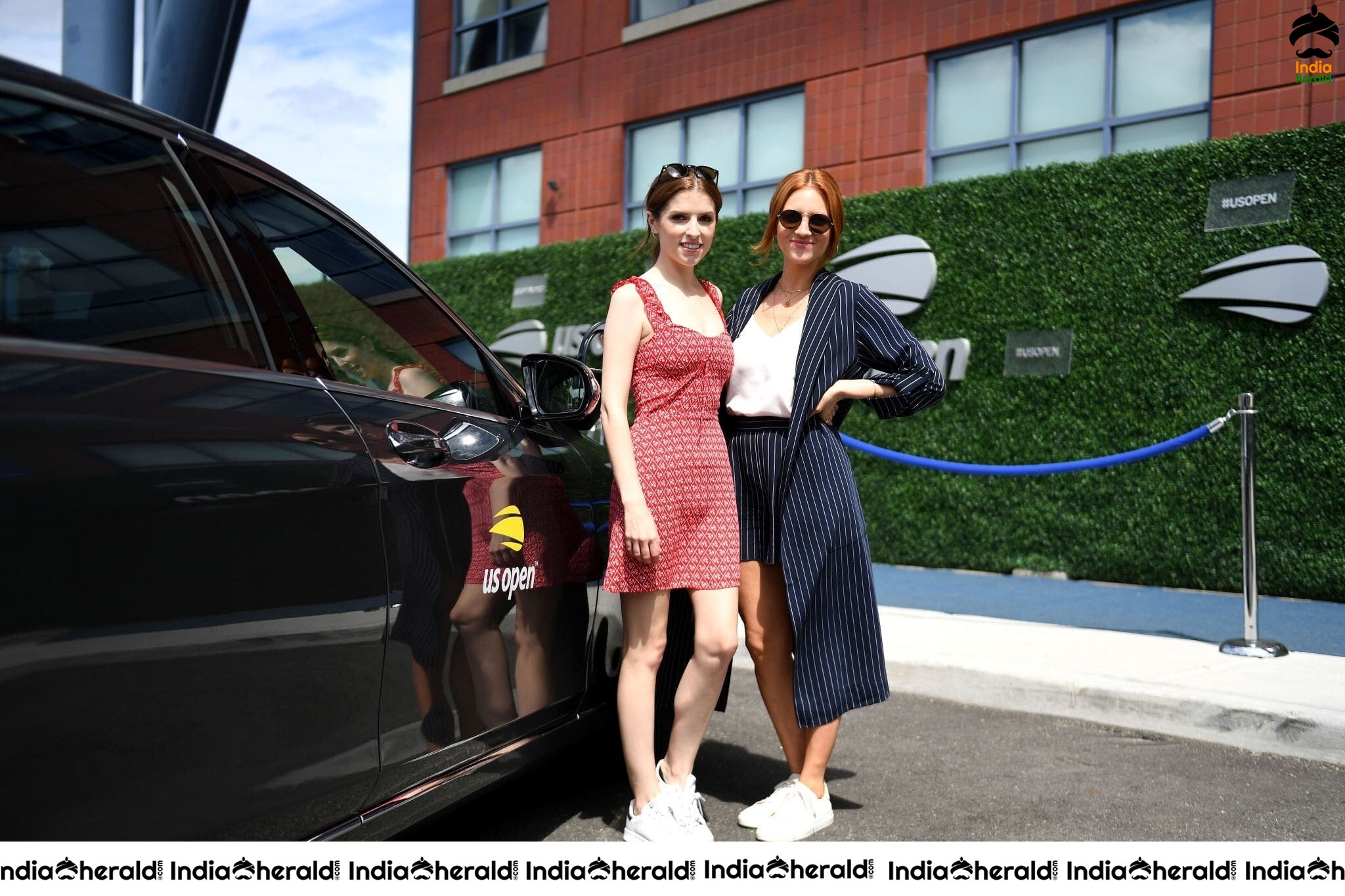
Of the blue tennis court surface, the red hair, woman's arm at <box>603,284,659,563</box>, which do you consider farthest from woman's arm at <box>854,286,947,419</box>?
the blue tennis court surface

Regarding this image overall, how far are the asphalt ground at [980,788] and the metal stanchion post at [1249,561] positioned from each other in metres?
1.20

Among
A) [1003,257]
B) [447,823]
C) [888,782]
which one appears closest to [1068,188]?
[1003,257]

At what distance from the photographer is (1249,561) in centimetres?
535

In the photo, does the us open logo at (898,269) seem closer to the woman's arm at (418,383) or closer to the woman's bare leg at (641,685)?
the woman's bare leg at (641,685)

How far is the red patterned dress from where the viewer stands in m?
3.04

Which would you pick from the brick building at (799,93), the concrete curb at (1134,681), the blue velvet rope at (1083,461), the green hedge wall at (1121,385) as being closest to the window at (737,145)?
the brick building at (799,93)

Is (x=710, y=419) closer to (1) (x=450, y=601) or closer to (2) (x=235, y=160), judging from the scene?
(1) (x=450, y=601)

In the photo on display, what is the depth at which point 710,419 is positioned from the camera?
314 centimetres

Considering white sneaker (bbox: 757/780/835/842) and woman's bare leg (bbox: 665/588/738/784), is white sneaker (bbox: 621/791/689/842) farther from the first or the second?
white sneaker (bbox: 757/780/835/842)

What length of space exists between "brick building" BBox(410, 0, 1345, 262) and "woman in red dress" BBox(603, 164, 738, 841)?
7246 millimetres

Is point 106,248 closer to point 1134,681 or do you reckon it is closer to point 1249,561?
point 1134,681

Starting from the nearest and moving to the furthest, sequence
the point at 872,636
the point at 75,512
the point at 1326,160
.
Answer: the point at 75,512, the point at 872,636, the point at 1326,160

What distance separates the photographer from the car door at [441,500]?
2270 millimetres

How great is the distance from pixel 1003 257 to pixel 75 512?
800 cm
